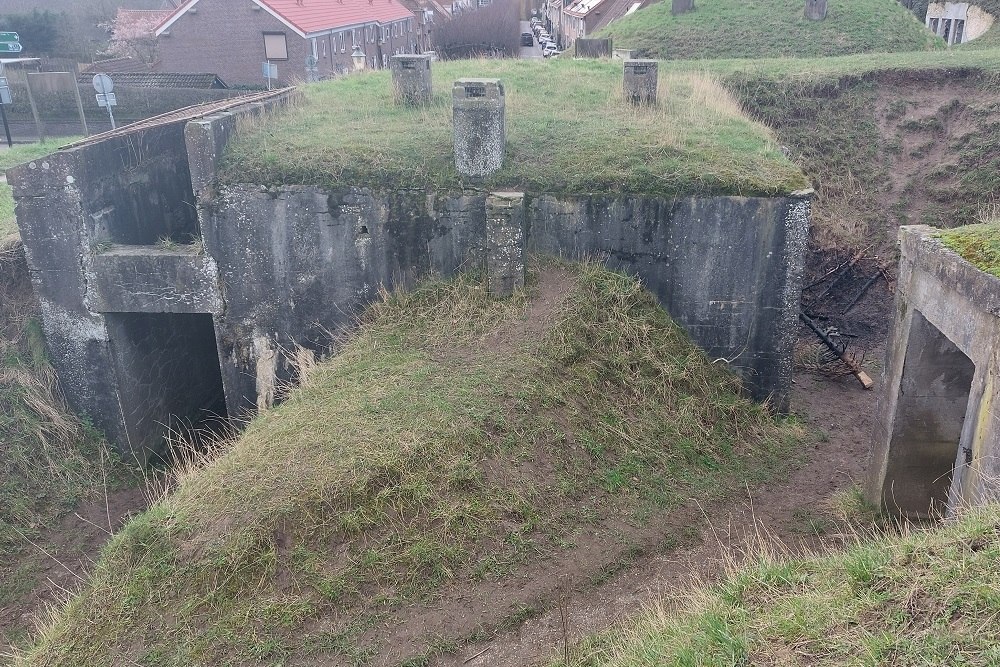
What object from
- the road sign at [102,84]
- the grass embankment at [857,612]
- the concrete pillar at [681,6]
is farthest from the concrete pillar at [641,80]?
the concrete pillar at [681,6]

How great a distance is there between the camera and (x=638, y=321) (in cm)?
977

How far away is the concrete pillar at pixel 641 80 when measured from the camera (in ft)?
44.1

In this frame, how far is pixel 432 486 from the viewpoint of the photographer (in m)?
7.28

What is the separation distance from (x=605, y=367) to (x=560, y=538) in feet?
8.29

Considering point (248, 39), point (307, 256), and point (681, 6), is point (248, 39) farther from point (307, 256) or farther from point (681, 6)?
point (307, 256)

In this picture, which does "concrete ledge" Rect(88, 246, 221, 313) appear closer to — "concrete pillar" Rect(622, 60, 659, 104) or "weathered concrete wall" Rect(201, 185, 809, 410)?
"weathered concrete wall" Rect(201, 185, 809, 410)

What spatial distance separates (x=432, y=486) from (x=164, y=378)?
6471mm

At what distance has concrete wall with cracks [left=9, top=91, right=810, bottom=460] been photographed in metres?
9.94

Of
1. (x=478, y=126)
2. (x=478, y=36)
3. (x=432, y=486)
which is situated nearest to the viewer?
(x=432, y=486)

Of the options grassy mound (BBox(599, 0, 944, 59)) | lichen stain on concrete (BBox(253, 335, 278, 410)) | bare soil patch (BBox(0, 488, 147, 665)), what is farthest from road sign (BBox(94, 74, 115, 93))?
grassy mound (BBox(599, 0, 944, 59))

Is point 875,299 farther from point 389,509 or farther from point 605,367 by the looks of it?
point 389,509

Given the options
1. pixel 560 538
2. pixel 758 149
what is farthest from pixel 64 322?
pixel 758 149

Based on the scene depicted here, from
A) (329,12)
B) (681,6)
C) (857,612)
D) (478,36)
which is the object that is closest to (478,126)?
(857,612)

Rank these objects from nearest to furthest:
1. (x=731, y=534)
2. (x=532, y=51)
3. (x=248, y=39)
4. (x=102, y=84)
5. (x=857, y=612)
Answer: (x=857, y=612)
(x=731, y=534)
(x=102, y=84)
(x=248, y=39)
(x=532, y=51)
